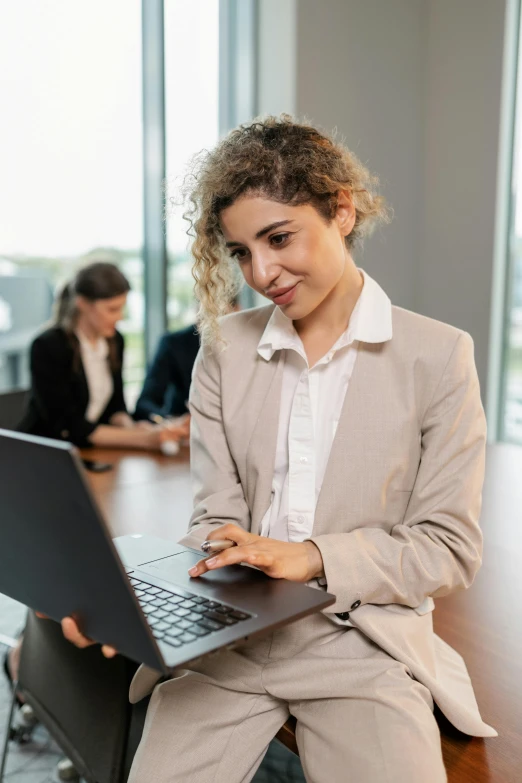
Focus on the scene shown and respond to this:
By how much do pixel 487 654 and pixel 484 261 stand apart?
3460 mm

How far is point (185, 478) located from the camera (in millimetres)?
2277

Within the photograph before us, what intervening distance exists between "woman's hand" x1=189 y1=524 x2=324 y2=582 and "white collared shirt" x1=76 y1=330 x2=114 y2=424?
2.06m

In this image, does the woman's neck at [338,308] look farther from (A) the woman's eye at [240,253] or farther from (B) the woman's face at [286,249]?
(A) the woman's eye at [240,253]

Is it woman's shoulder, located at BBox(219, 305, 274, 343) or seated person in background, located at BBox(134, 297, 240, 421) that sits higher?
woman's shoulder, located at BBox(219, 305, 274, 343)

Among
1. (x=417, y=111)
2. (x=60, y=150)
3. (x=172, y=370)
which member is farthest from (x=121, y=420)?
(x=417, y=111)

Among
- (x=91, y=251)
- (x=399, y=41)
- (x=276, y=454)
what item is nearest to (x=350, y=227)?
(x=276, y=454)

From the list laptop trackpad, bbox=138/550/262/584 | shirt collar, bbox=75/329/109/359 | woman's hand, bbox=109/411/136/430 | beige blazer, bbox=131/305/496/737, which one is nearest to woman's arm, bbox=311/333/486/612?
beige blazer, bbox=131/305/496/737

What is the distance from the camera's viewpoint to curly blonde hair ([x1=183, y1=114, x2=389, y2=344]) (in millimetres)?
1257

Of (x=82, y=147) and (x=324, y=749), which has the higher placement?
(x=82, y=147)

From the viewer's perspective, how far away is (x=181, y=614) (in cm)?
100

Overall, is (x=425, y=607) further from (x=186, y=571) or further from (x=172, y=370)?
(x=172, y=370)

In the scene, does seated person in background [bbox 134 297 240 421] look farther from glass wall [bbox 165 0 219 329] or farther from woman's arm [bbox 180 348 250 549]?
woman's arm [bbox 180 348 250 549]

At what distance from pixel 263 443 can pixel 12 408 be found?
1723mm

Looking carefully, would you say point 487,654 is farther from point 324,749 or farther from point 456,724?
point 324,749
